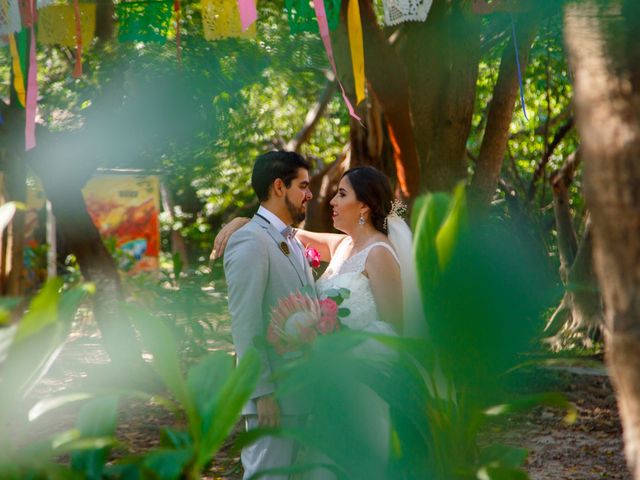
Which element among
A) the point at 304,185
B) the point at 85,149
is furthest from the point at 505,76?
the point at 304,185

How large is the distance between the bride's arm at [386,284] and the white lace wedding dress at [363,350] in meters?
0.03

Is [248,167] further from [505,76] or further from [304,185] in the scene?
[304,185]

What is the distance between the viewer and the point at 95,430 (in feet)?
5.70

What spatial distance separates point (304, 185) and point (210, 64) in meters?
3.49

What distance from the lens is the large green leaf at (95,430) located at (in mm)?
1740

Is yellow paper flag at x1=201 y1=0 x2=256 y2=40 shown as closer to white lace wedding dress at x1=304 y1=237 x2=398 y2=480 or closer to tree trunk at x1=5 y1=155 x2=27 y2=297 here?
white lace wedding dress at x1=304 y1=237 x2=398 y2=480

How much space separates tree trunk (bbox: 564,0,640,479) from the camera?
1.53 metres

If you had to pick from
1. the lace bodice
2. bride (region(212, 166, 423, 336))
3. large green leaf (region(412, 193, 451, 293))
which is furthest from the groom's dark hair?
large green leaf (region(412, 193, 451, 293))

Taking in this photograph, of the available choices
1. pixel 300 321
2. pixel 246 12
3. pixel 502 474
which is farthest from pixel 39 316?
pixel 246 12

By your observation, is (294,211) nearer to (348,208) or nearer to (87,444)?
(348,208)

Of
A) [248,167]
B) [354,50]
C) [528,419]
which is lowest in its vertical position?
[528,419]

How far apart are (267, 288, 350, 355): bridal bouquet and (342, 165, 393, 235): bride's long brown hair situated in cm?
92

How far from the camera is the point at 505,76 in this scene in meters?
7.55

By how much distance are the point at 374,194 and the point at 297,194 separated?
1.27 feet
